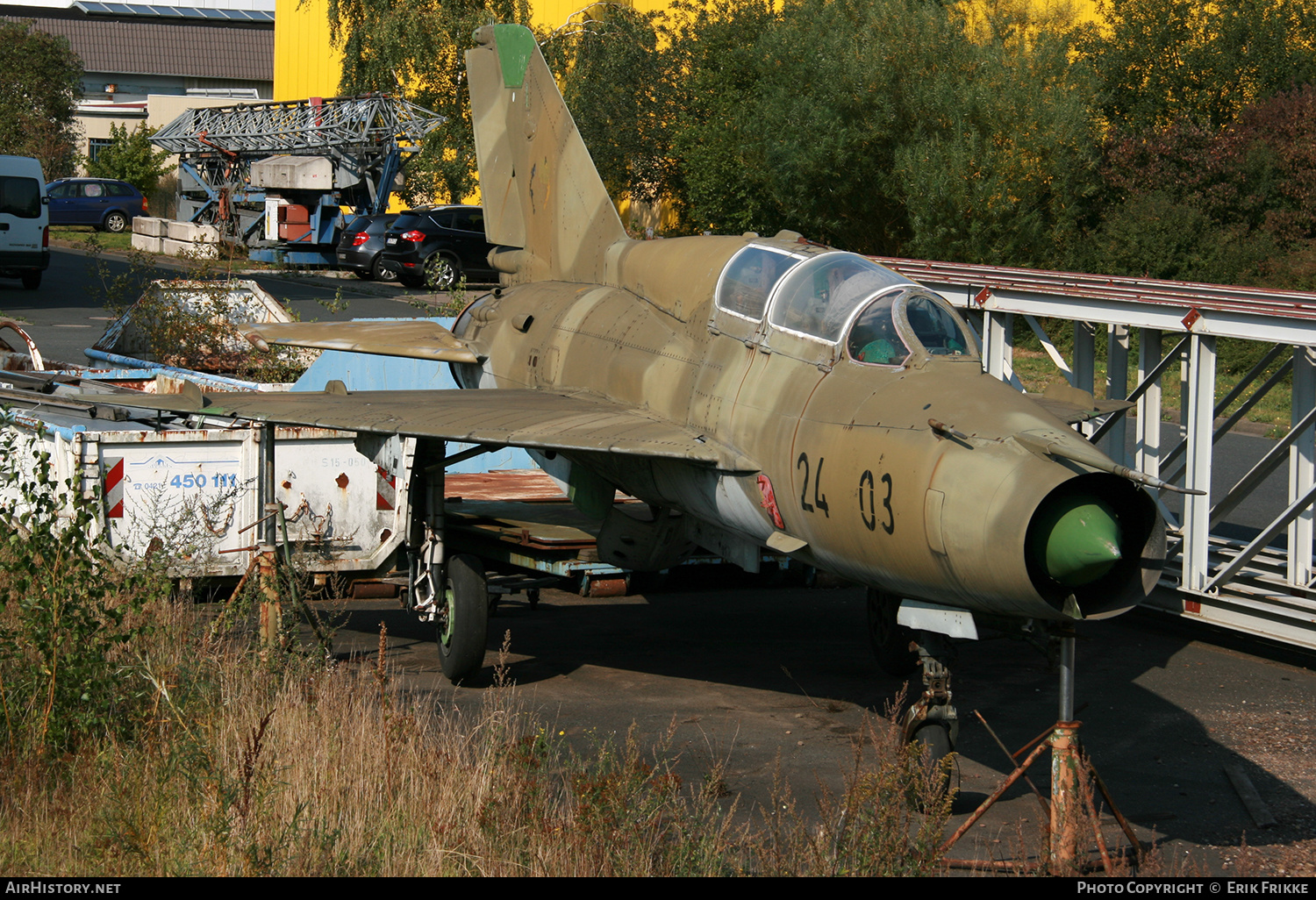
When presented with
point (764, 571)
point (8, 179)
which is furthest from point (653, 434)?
point (8, 179)

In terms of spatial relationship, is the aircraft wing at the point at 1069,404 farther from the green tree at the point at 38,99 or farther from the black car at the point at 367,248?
the green tree at the point at 38,99

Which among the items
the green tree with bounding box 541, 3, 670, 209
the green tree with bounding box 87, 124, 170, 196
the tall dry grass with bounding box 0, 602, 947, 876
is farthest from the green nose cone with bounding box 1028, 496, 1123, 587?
the green tree with bounding box 87, 124, 170, 196

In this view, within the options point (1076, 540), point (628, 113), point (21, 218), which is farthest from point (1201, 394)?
point (21, 218)

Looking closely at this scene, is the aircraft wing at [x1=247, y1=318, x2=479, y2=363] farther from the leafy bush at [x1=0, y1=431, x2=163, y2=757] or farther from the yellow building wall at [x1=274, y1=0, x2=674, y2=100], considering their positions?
the yellow building wall at [x1=274, y1=0, x2=674, y2=100]

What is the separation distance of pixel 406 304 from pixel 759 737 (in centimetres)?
2343


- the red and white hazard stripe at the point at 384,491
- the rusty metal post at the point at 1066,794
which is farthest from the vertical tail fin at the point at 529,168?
the rusty metal post at the point at 1066,794

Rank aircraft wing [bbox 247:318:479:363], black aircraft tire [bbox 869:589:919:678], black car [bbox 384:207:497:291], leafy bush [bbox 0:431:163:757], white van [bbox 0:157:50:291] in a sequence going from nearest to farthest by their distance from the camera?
leafy bush [bbox 0:431:163:757]
black aircraft tire [bbox 869:589:919:678]
aircraft wing [bbox 247:318:479:363]
white van [bbox 0:157:50:291]
black car [bbox 384:207:497:291]

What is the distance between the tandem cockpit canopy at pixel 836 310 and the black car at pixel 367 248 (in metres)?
27.0

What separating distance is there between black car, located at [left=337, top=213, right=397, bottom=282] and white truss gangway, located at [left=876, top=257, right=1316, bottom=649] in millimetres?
24616

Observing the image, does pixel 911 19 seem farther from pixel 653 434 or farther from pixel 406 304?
pixel 653 434

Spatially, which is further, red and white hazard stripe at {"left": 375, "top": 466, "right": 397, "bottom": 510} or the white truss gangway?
red and white hazard stripe at {"left": 375, "top": 466, "right": 397, "bottom": 510}

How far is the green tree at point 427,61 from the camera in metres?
39.6

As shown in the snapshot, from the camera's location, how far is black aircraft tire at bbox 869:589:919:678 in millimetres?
9078

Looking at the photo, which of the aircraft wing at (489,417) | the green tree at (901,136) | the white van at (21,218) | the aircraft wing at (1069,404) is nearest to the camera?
the aircraft wing at (489,417)
